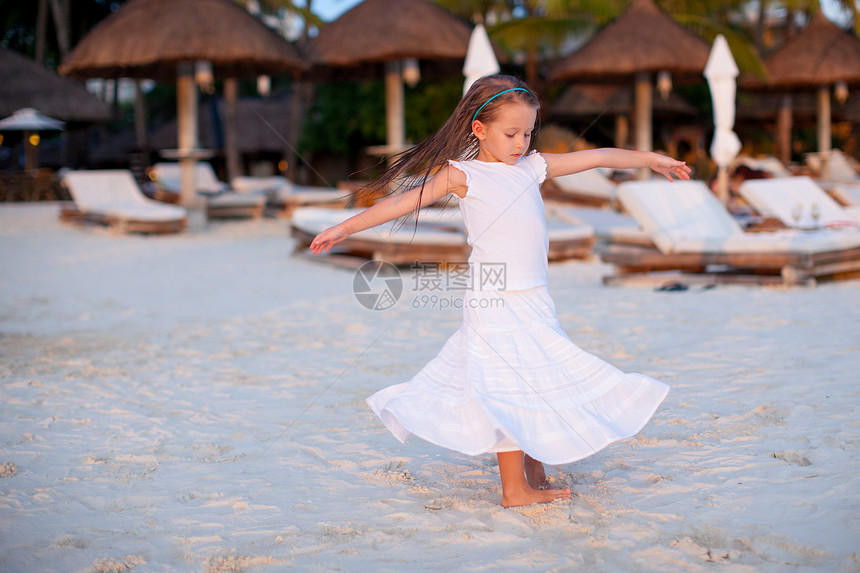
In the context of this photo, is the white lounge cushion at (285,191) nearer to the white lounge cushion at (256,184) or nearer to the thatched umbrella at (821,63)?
the white lounge cushion at (256,184)

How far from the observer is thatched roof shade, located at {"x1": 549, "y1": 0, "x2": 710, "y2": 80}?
42.8 ft

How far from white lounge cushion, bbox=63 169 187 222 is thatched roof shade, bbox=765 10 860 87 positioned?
39.5ft

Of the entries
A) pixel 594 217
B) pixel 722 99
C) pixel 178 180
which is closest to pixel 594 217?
pixel 594 217

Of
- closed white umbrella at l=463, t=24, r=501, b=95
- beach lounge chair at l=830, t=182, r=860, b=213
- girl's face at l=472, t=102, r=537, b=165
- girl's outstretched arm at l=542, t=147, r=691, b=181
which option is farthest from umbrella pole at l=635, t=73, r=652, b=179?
girl's face at l=472, t=102, r=537, b=165

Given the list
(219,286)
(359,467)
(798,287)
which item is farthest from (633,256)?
(359,467)

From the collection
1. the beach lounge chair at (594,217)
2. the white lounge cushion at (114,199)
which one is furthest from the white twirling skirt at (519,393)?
the white lounge cushion at (114,199)

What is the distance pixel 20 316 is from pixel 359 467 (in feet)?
14.2

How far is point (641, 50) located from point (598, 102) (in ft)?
17.4

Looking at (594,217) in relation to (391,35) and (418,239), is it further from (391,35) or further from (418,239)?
(418,239)

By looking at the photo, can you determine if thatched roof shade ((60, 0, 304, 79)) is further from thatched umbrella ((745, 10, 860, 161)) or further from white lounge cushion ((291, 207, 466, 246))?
thatched umbrella ((745, 10, 860, 161))

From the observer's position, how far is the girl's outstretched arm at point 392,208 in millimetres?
2363

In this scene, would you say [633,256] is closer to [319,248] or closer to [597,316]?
[597,316]

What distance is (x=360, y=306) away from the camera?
6.25 meters

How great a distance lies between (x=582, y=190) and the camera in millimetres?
13203
